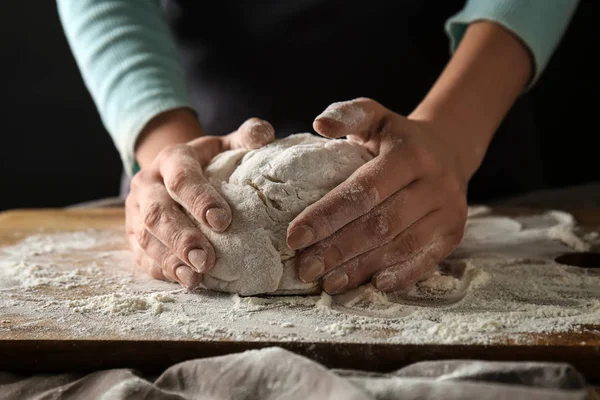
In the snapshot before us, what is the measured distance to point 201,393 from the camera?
0.71 metres

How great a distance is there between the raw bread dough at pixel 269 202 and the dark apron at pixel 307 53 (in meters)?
0.57

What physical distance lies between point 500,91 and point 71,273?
92 centimetres

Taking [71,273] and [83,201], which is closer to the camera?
[71,273]

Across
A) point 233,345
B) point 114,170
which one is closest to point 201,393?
point 233,345

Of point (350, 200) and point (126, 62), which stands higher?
point (126, 62)

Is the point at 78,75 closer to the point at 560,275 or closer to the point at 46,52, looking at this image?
the point at 46,52

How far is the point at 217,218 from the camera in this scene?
963mm

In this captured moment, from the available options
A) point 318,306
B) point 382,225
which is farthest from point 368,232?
point 318,306

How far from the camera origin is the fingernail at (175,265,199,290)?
3.23ft

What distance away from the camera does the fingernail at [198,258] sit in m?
0.96

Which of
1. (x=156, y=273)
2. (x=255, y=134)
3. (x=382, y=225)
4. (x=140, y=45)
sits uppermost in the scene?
(x=140, y=45)

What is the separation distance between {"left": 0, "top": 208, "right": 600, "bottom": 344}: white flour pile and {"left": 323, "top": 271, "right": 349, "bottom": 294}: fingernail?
0.6 inches

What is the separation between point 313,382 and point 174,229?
1.37 feet

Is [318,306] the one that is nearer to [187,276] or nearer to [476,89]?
[187,276]
